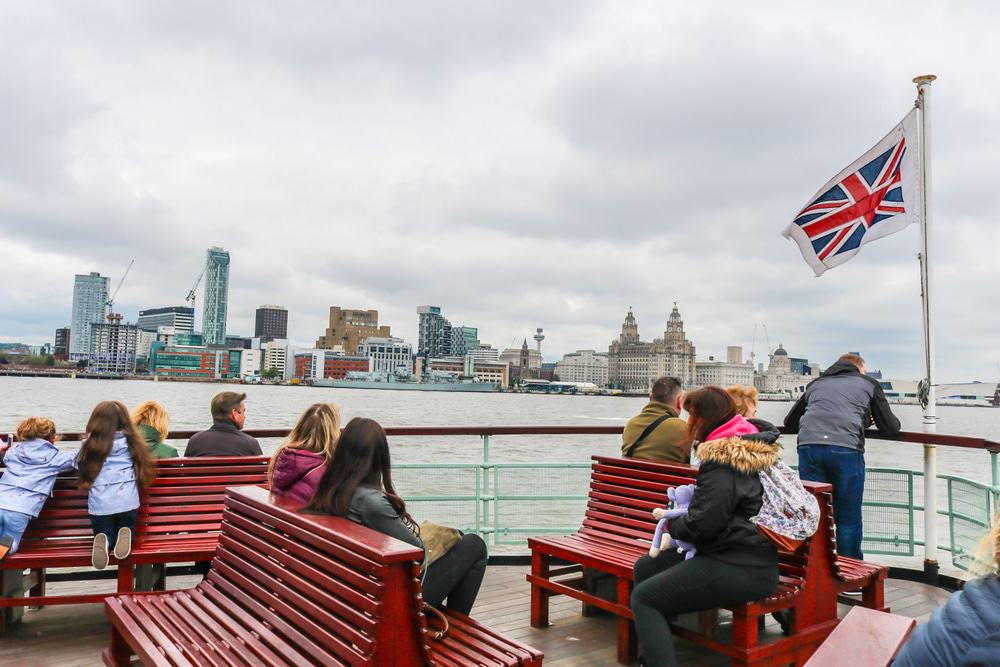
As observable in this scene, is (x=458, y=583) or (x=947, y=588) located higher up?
(x=458, y=583)

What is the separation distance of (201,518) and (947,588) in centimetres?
546

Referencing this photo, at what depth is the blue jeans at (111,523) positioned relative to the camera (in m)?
4.47

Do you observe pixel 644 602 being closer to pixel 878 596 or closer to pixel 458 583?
pixel 458 583

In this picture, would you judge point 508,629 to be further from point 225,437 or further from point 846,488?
point 846,488

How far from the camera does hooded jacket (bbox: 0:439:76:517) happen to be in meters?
4.37

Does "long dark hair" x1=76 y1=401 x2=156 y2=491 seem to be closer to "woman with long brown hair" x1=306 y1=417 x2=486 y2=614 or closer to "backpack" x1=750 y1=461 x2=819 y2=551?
"woman with long brown hair" x1=306 y1=417 x2=486 y2=614

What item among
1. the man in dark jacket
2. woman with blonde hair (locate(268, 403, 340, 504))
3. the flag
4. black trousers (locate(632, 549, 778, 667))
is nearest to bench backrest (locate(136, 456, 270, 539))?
woman with blonde hair (locate(268, 403, 340, 504))

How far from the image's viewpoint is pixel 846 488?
550 cm

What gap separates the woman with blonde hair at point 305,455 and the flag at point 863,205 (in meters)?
5.22

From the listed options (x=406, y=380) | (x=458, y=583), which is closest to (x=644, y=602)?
(x=458, y=583)

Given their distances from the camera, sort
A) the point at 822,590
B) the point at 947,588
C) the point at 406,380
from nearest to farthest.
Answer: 1. the point at 822,590
2. the point at 947,588
3. the point at 406,380

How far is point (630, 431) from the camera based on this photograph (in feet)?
16.4

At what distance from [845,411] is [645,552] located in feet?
6.96

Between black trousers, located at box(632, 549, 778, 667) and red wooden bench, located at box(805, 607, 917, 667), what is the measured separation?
1.33m
